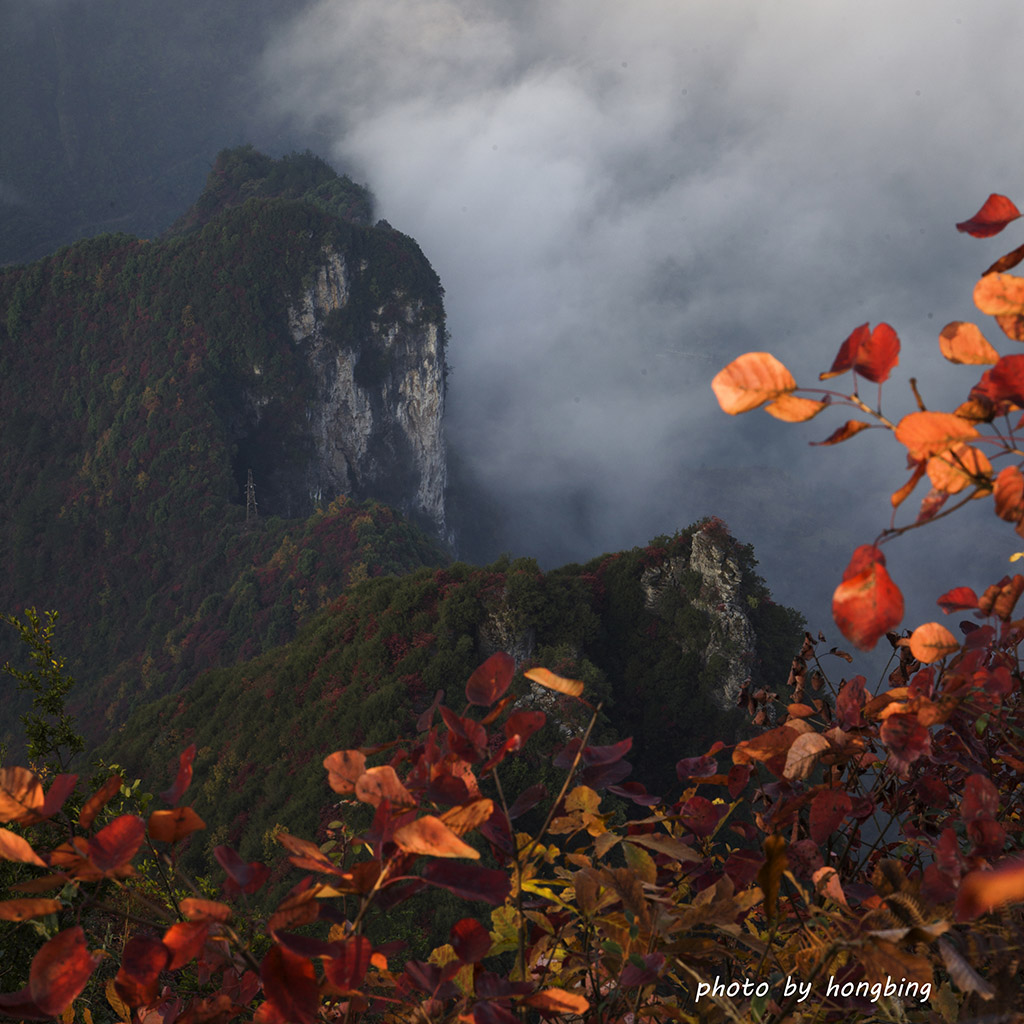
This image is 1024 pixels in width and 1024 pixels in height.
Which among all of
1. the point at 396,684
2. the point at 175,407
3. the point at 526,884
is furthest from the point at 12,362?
the point at 526,884

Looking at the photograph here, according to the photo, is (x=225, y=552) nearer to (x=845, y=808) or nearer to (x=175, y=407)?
(x=175, y=407)

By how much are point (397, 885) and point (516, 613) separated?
43.6ft

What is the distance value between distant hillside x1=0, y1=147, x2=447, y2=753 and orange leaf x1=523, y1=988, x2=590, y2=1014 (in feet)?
95.4

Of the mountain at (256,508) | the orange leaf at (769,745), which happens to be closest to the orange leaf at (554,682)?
the orange leaf at (769,745)

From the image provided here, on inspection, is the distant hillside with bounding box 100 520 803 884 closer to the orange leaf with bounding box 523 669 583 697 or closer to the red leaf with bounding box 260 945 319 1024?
the orange leaf with bounding box 523 669 583 697

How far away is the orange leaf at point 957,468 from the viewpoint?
0.53 m

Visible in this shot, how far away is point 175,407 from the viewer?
1410 inches

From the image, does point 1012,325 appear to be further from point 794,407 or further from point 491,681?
point 491,681

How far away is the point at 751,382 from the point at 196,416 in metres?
39.0

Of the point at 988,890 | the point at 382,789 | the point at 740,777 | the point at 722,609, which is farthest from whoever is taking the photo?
the point at 722,609

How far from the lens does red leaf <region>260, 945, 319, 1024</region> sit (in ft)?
1.92

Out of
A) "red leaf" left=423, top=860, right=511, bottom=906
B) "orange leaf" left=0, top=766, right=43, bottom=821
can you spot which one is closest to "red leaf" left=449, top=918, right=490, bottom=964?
"red leaf" left=423, top=860, right=511, bottom=906

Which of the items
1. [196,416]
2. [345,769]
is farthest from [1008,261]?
[196,416]

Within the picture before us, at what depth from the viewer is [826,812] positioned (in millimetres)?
939
